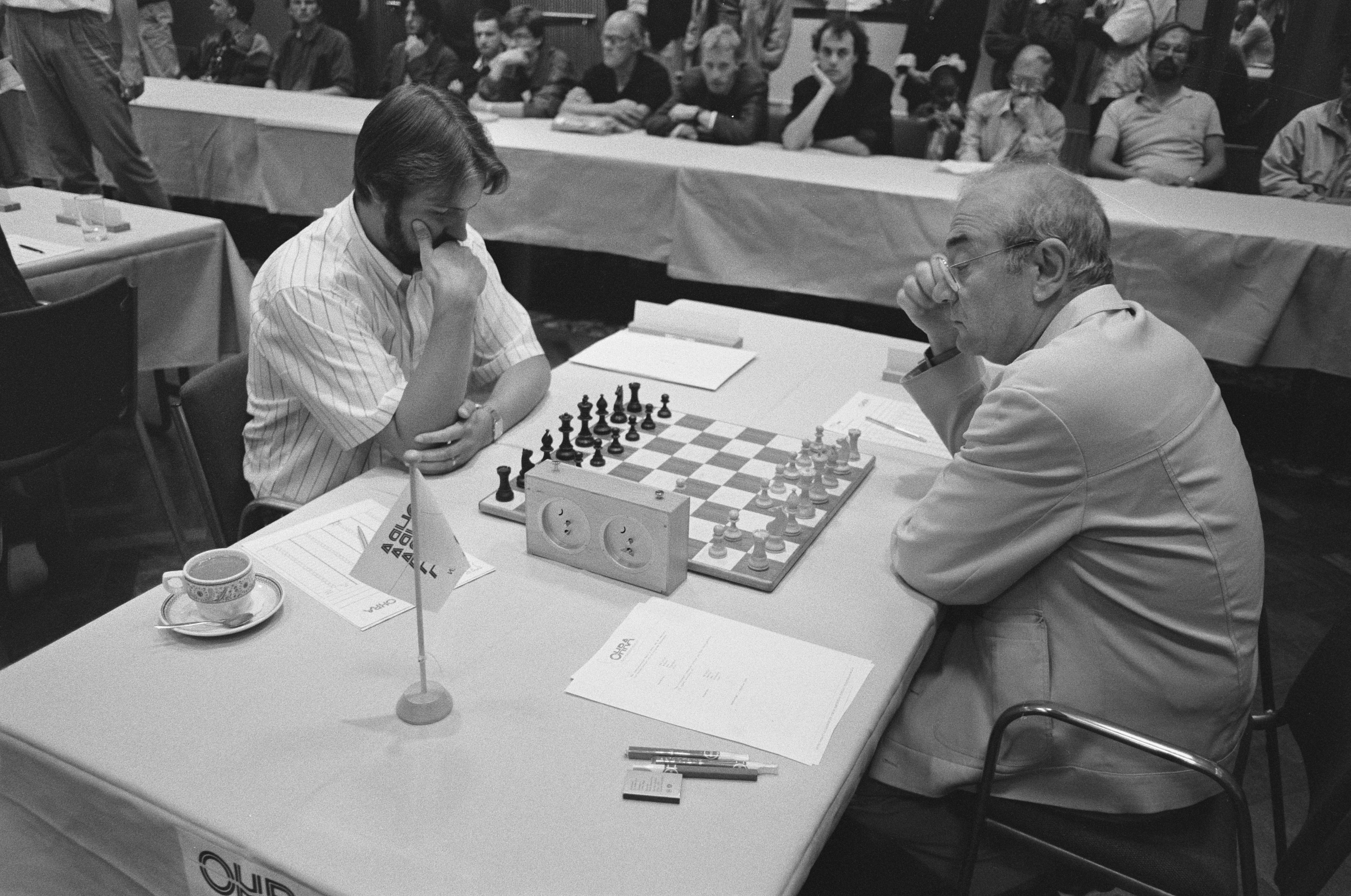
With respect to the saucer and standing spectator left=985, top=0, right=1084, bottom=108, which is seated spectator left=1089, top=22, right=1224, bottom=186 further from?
the saucer

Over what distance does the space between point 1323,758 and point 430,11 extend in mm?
7666

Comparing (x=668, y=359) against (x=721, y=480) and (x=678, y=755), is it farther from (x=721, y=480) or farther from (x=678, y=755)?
(x=678, y=755)

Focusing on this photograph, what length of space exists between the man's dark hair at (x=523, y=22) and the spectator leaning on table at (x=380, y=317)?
4806 millimetres

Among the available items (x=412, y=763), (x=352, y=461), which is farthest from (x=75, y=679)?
(x=352, y=461)

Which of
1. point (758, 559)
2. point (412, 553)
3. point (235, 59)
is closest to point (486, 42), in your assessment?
point (235, 59)

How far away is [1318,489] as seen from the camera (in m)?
3.72

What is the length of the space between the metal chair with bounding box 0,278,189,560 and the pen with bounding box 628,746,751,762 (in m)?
1.81

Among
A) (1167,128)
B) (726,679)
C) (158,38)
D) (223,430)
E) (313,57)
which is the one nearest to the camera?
(726,679)

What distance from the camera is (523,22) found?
626cm

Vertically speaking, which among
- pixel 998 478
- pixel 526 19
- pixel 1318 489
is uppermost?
pixel 526 19

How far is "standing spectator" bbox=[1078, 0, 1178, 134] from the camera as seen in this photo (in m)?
5.16

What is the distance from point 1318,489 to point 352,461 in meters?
3.51

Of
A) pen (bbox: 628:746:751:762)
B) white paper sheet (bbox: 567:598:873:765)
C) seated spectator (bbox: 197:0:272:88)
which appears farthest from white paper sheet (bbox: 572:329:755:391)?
seated spectator (bbox: 197:0:272:88)

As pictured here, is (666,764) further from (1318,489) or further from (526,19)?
(526,19)
